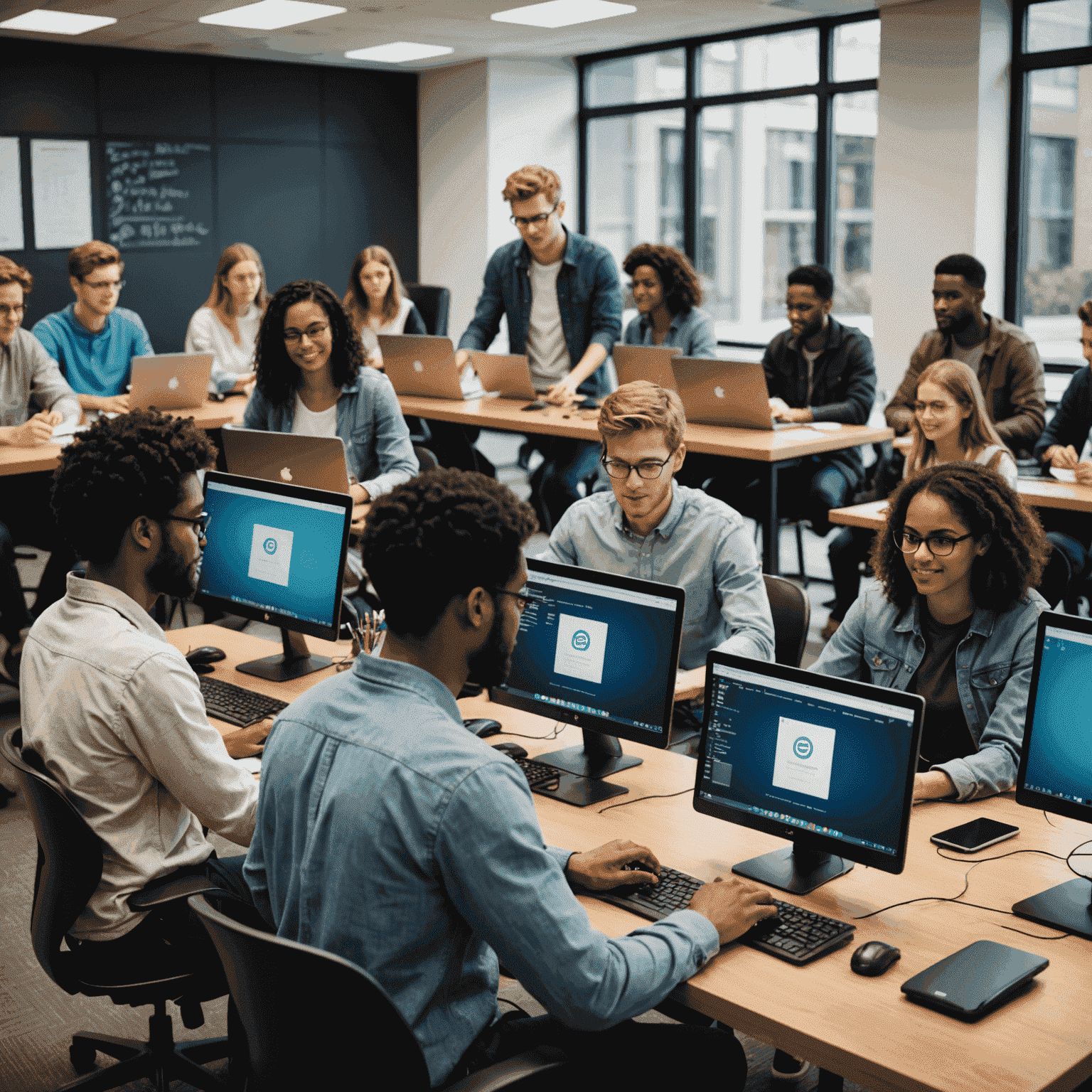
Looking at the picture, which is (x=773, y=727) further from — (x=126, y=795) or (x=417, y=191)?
(x=417, y=191)

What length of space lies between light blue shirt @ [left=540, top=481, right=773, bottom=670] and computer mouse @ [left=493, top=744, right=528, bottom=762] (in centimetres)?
50

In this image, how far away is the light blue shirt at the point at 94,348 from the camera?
Answer: 5445mm

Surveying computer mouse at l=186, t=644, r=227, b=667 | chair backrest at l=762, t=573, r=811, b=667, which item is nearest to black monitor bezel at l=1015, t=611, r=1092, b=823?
chair backrest at l=762, t=573, r=811, b=667

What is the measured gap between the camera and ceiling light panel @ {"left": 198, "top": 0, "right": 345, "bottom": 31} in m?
6.84

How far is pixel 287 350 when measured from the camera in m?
4.02

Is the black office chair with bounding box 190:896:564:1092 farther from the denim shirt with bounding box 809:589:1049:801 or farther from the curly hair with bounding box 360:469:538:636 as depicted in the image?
the denim shirt with bounding box 809:589:1049:801

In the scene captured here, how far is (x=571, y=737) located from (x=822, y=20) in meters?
6.29

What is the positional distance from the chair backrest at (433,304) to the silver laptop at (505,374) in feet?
6.13

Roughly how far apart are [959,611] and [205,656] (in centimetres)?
171

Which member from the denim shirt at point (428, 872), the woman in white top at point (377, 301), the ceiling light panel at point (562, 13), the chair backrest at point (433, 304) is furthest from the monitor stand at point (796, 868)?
the chair backrest at point (433, 304)

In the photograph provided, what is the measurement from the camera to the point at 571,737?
2510 mm

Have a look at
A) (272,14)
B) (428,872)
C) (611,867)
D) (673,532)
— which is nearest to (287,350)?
(673,532)

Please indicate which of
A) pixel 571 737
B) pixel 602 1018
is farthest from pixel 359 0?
pixel 602 1018

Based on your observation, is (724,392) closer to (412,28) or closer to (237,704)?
(237,704)
